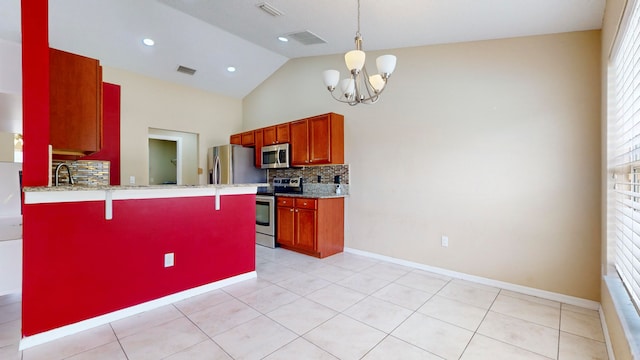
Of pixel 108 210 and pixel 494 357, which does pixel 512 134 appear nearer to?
pixel 494 357

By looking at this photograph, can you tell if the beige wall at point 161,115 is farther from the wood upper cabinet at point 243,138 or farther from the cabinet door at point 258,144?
the cabinet door at point 258,144

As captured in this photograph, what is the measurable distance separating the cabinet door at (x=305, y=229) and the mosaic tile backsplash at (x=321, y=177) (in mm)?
592

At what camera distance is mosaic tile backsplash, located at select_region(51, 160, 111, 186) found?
3.78 m

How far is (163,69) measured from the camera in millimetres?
4848

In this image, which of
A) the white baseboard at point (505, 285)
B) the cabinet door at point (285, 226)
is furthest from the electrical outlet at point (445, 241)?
the cabinet door at point (285, 226)

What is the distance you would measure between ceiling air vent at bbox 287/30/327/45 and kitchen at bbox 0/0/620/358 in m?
0.62

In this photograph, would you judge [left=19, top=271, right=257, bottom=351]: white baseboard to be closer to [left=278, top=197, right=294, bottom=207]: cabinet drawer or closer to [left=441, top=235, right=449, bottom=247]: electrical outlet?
[left=278, top=197, right=294, bottom=207]: cabinet drawer

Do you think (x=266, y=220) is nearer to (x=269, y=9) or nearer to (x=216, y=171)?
(x=216, y=171)

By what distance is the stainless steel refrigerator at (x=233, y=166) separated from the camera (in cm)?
532

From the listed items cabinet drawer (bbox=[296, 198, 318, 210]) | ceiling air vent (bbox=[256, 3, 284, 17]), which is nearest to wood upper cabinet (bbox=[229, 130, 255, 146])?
cabinet drawer (bbox=[296, 198, 318, 210])

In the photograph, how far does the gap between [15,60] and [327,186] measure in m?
3.70

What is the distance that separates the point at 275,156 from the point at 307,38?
2.01 meters

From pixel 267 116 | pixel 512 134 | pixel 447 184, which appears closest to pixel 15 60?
pixel 267 116

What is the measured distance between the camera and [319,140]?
14.1ft
